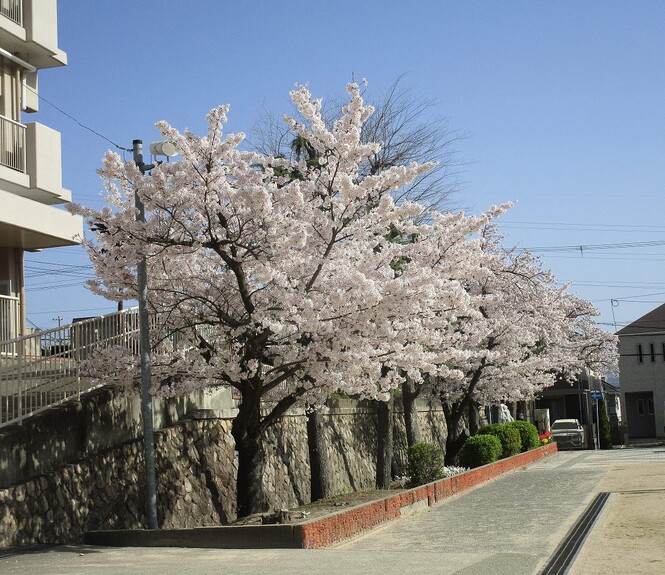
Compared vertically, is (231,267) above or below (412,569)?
above

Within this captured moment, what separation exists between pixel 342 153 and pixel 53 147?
9566mm

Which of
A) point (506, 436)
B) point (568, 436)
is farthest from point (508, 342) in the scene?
point (568, 436)

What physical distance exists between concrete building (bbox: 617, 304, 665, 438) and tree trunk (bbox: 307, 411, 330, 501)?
4951 centimetres

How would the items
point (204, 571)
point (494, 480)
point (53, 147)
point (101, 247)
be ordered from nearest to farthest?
point (204, 571) → point (101, 247) → point (53, 147) → point (494, 480)

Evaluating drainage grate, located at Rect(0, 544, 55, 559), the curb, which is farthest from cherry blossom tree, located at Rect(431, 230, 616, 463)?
drainage grate, located at Rect(0, 544, 55, 559)

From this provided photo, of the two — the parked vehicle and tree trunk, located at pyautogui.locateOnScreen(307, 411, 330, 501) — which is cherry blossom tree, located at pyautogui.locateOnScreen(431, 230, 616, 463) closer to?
tree trunk, located at pyautogui.locateOnScreen(307, 411, 330, 501)

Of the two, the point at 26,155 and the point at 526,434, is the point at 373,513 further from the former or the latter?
the point at 526,434

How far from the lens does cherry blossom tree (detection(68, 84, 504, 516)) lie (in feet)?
45.4

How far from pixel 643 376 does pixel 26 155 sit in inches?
2179

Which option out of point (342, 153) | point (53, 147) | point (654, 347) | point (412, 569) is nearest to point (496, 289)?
point (53, 147)

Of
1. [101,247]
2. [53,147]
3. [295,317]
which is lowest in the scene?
[295,317]

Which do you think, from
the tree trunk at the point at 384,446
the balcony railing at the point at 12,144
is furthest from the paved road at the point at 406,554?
the balcony railing at the point at 12,144

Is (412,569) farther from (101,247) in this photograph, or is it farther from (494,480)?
(494,480)

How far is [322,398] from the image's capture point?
612 inches
